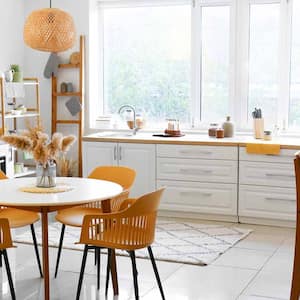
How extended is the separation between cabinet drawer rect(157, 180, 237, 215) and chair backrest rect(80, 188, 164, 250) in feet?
7.91

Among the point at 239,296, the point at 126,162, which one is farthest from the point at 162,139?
the point at 239,296

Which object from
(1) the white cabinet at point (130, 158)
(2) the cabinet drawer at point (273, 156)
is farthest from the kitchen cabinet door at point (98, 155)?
(2) the cabinet drawer at point (273, 156)

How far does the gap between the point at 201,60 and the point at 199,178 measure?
4.86 feet

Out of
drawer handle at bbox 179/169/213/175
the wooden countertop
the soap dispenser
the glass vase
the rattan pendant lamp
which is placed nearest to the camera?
the glass vase

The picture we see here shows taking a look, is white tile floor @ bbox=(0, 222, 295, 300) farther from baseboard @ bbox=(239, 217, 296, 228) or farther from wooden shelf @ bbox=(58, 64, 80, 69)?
wooden shelf @ bbox=(58, 64, 80, 69)

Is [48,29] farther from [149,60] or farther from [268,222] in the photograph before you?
[268,222]

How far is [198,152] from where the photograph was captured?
241 inches

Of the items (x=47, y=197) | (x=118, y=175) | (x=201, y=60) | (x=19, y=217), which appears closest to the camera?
(x=47, y=197)

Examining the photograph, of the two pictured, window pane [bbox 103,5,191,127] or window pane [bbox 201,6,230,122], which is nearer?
window pane [bbox 201,6,230,122]

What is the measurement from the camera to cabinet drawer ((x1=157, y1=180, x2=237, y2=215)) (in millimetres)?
6012

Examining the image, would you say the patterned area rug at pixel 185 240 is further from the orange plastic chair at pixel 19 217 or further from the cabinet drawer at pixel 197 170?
the orange plastic chair at pixel 19 217

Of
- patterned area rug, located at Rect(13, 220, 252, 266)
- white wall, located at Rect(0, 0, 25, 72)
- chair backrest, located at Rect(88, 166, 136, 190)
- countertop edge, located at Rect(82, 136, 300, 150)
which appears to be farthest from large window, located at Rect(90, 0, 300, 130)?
chair backrest, located at Rect(88, 166, 136, 190)

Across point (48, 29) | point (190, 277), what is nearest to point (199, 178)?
point (190, 277)

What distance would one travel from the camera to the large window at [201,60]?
654 cm
